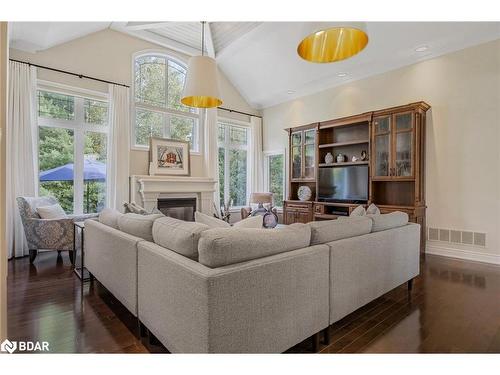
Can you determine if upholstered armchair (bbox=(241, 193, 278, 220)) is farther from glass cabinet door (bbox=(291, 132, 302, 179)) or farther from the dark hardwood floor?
the dark hardwood floor

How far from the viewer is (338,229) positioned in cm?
214

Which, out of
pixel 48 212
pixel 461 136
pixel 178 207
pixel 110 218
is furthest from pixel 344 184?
pixel 48 212

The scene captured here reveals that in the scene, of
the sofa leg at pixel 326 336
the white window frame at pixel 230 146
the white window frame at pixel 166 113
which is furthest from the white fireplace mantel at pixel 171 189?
the sofa leg at pixel 326 336

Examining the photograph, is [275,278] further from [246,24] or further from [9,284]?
[246,24]

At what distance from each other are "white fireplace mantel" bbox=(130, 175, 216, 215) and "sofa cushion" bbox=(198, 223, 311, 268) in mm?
4231

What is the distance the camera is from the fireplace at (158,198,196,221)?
5832mm

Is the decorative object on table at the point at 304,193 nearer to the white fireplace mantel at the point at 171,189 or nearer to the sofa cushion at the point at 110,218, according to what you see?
the white fireplace mantel at the point at 171,189

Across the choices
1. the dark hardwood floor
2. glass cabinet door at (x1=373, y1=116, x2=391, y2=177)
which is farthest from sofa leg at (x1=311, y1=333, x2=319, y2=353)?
glass cabinet door at (x1=373, y1=116, x2=391, y2=177)

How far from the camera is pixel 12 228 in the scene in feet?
13.8

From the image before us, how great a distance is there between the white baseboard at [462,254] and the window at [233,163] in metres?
4.36

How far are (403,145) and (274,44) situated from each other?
9.97 feet

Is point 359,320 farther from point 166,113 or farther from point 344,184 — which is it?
point 166,113
